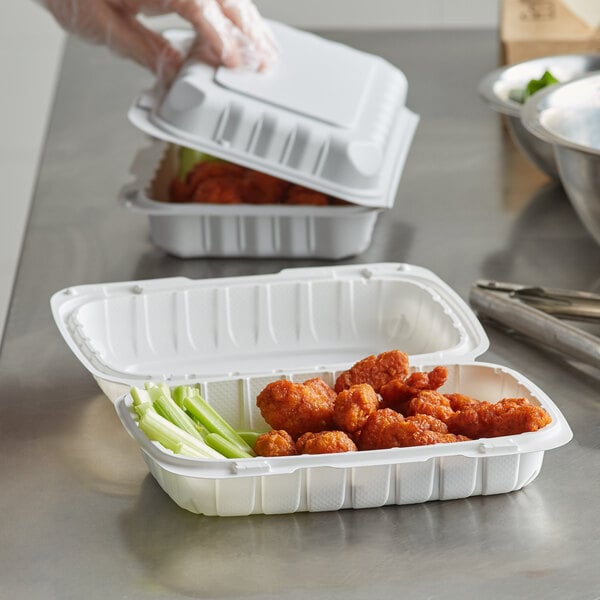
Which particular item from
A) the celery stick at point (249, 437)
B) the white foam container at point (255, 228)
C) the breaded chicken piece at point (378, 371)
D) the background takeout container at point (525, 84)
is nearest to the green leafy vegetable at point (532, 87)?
the background takeout container at point (525, 84)

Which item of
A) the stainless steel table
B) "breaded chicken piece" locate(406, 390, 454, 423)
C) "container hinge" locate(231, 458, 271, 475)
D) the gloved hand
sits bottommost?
the stainless steel table

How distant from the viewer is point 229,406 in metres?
1.15

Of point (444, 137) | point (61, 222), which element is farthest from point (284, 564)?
point (444, 137)

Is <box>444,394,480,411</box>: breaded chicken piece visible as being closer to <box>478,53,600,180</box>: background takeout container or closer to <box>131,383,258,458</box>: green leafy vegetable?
<box>131,383,258,458</box>: green leafy vegetable

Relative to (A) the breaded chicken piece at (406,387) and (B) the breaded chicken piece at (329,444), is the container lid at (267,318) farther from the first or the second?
(B) the breaded chicken piece at (329,444)

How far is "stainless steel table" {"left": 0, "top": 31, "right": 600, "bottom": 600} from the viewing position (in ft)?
3.12

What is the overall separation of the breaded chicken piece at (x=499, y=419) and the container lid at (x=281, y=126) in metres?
0.49

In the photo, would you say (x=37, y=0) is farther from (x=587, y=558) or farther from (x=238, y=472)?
(x=587, y=558)

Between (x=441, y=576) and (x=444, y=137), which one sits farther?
(x=444, y=137)

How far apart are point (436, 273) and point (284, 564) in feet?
2.16

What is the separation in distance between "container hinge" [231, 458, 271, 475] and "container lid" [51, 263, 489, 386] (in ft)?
1.22

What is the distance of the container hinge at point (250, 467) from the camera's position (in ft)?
3.22

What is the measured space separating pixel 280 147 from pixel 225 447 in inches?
21.8

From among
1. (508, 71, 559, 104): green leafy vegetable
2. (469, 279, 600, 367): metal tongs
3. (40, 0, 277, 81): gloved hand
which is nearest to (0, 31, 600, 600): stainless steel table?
(469, 279, 600, 367): metal tongs
